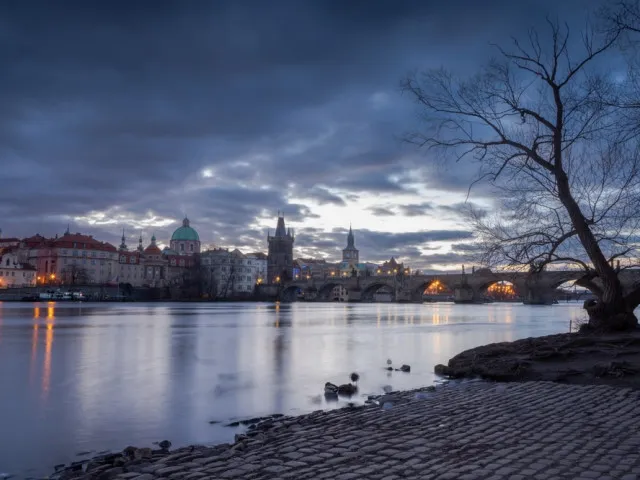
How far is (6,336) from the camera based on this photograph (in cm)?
2952

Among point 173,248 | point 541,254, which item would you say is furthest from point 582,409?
point 173,248

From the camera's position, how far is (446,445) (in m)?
6.11

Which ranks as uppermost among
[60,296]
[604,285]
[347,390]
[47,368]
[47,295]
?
[604,285]

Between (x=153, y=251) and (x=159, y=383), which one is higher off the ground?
(x=153, y=251)

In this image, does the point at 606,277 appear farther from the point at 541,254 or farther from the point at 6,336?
the point at 6,336

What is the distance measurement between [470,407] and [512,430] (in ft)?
5.78

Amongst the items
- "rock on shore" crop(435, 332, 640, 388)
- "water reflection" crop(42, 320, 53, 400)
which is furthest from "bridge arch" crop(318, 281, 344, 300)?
"rock on shore" crop(435, 332, 640, 388)

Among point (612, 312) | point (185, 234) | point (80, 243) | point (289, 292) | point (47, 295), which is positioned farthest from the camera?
point (185, 234)

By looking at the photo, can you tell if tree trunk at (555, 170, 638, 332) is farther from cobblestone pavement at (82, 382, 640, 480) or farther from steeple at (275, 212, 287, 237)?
steeple at (275, 212, 287, 237)

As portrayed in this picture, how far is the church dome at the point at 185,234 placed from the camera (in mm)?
183375

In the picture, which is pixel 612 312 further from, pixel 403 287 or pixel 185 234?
pixel 185 234

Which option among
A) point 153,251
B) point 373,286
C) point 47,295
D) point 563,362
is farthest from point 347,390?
point 153,251

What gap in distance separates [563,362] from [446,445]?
8.05 meters

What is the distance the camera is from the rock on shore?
36.7 ft
